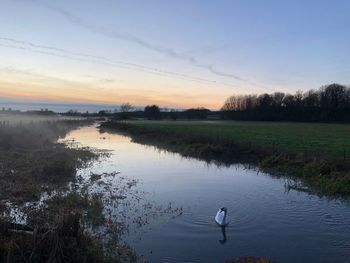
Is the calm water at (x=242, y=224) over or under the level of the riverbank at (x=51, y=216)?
under

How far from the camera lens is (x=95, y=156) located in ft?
99.1

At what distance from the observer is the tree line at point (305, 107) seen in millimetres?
111812

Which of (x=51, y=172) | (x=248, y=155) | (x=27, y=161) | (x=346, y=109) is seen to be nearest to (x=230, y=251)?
(x=51, y=172)

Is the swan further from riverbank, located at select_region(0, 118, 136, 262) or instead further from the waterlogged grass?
riverbank, located at select_region(0, 118, 136, 262)

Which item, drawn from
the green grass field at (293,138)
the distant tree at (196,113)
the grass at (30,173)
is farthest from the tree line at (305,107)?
the grass at (30,173)

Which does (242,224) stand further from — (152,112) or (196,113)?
(196,113)

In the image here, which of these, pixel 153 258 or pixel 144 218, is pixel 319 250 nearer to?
pixel 153 258

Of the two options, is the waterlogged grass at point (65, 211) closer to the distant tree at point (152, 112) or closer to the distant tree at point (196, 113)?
the distant tree at point (152, 112)

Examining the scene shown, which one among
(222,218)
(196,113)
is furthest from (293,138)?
(196,113)

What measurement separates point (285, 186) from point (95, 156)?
15.7 metres

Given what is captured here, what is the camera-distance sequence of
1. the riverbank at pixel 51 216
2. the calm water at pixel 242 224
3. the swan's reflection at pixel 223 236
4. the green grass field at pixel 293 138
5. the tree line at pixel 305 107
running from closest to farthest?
the riverbank at pixel 51 216 < the calm water at pixel 242 224 < the swan's reflection at pixel 223 236 < the green grass field at pixel 293 138 < the tree line at pixel 305 107

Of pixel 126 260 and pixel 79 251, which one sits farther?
pixel 126 260

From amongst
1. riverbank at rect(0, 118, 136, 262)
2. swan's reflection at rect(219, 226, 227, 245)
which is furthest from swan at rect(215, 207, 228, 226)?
riverbank at rect(0, 118, 136, 262)

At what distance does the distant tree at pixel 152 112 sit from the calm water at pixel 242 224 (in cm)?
12855
